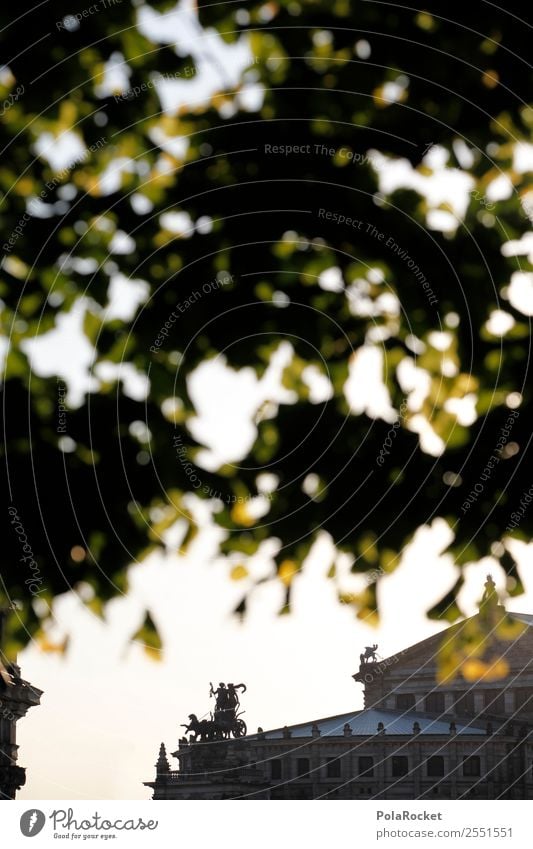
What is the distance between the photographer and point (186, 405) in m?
6.01

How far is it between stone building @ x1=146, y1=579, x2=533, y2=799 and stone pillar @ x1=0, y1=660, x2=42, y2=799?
841 mm

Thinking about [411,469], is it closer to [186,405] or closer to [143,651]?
[186,405]

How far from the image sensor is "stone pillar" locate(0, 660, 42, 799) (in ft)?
18.6

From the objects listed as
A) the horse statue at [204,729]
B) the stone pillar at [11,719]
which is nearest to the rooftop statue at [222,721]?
the horse statue at [204,729]

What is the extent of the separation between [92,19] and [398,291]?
Answer: 2634 mm

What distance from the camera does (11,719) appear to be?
226 inches

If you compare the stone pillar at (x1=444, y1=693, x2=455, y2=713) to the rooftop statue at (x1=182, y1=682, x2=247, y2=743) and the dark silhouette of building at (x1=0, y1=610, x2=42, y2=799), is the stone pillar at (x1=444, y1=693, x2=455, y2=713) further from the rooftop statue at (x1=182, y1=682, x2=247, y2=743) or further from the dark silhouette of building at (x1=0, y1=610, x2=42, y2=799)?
the dark silhouette of building at (x1=0, y1=610, x2=42, y2=799)

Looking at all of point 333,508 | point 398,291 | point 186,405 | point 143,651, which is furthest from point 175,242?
point 143,651

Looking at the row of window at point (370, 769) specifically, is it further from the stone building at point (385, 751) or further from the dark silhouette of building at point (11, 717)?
the dark silhouette of building at point (11, 717)

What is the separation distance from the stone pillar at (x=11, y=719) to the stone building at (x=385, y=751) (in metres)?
0.84

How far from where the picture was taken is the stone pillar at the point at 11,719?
5684 mm

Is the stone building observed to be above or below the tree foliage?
below

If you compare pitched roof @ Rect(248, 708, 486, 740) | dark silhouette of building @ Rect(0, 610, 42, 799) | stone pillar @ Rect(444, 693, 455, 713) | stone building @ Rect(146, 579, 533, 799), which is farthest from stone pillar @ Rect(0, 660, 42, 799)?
stone pillar @ Rect(444, 693, 455, 713)
